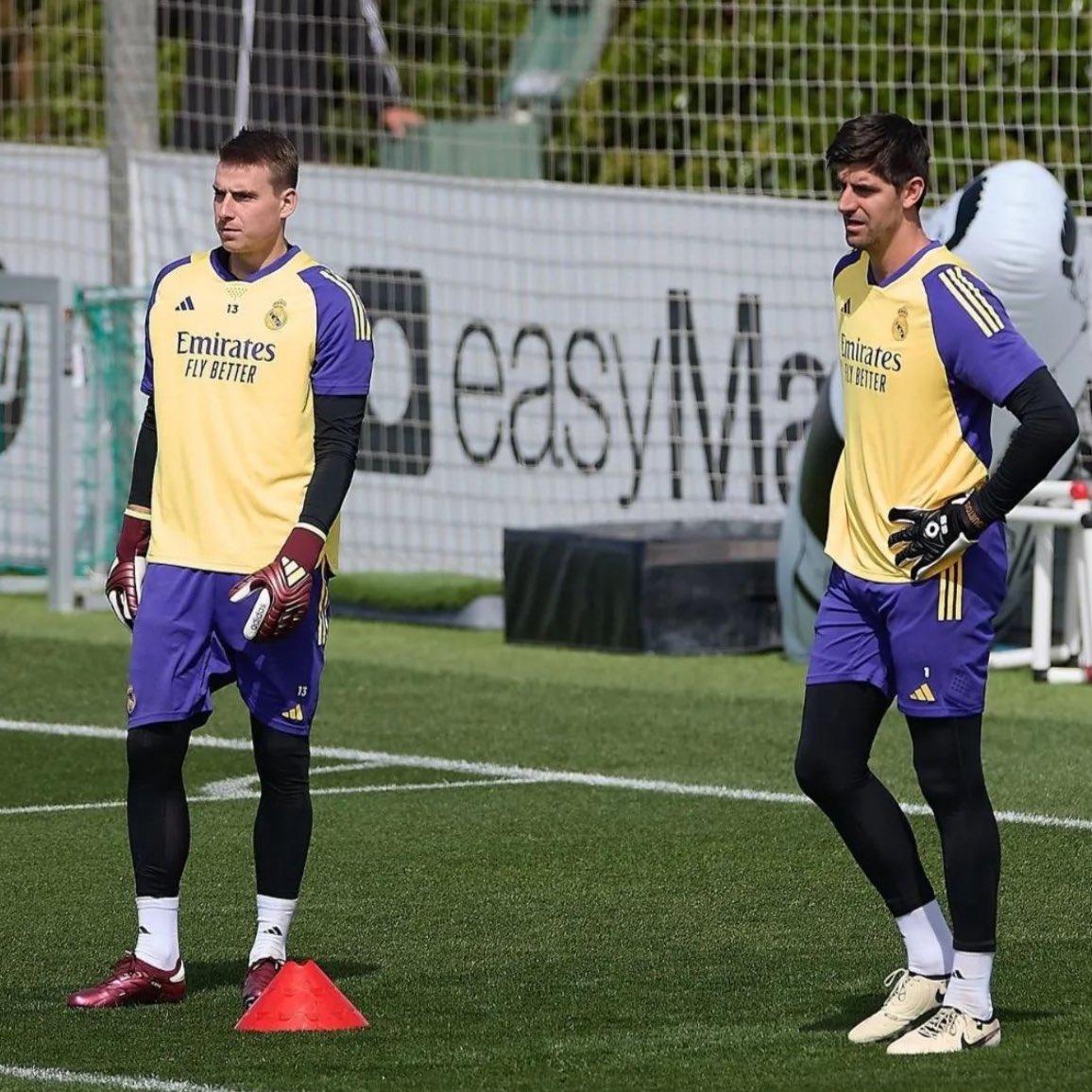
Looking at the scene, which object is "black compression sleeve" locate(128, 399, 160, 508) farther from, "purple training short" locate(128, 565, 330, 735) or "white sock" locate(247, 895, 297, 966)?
"white sock" locate(247, 895, 297, 966)

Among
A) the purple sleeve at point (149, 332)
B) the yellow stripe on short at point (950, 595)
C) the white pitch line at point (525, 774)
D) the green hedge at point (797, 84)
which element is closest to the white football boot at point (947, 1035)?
→ the yellow stripe on short at point (950, 595)

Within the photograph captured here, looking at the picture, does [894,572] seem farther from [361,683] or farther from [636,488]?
[636,488]

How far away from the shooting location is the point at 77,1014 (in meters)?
5.96

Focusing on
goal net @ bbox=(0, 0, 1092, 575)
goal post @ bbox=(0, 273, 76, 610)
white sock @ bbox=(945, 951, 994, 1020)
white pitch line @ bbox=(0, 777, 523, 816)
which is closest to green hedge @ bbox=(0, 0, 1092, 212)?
goal net @ bbox=(0, 0, 1092, 575)

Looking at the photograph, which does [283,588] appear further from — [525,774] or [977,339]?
[525,774]

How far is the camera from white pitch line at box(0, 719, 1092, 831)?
28.4 feet

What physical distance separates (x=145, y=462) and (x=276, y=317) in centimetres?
50

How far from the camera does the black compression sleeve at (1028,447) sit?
533cm

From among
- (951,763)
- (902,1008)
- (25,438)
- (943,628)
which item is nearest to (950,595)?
(943,628)

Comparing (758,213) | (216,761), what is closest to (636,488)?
(758,213)

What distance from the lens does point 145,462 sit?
6238mm

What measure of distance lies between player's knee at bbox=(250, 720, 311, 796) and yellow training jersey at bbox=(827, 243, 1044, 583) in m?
1.33

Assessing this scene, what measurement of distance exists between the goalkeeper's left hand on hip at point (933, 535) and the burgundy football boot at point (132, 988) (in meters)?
1.90

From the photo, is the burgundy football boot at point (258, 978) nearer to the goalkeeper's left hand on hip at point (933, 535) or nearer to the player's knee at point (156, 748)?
the player's knee at point (156, 748)
